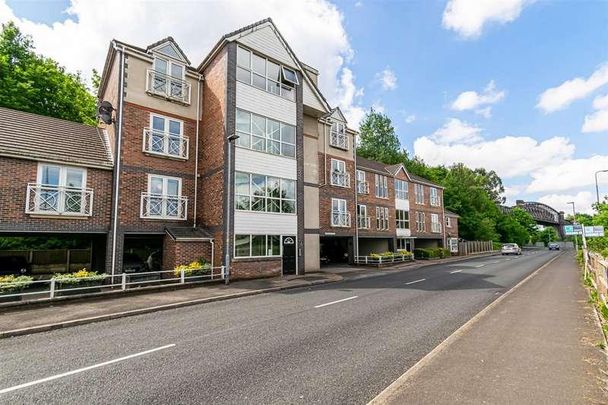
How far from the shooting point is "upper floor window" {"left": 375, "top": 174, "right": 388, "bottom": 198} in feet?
103

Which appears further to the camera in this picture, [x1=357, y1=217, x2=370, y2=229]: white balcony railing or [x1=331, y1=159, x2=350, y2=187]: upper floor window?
[x1=357, y1=217, x2=370, y2=229]: white balcony railing

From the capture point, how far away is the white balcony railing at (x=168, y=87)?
55.5 feet

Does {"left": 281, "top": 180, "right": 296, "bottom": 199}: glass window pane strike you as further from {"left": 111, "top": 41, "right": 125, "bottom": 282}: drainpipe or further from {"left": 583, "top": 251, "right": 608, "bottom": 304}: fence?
{"left": 583, "top": 251, "right": 608, "bottom": 304}: fence

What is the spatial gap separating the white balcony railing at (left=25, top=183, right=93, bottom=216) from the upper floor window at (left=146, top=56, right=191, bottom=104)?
638cm

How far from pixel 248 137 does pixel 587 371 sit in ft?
54.4

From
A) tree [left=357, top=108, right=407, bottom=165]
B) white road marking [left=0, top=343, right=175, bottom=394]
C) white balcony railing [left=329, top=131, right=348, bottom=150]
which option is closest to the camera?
white road marking [left=0, top=343, right=175, bottom=394]

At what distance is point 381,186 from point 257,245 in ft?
59.5

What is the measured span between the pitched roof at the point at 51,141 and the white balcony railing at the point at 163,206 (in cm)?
239

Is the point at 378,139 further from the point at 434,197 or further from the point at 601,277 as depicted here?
the point at 601,277

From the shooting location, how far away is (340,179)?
86.9 feet

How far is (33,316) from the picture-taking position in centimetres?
927

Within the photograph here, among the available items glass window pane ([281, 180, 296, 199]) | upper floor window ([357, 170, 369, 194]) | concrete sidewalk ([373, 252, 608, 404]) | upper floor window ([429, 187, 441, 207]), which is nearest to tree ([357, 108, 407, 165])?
upper floor window ([429, 187, 441, 207])

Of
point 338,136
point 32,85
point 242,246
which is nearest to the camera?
point 242,246

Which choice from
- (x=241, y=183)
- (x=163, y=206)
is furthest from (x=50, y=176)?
(x=241, y=183)
